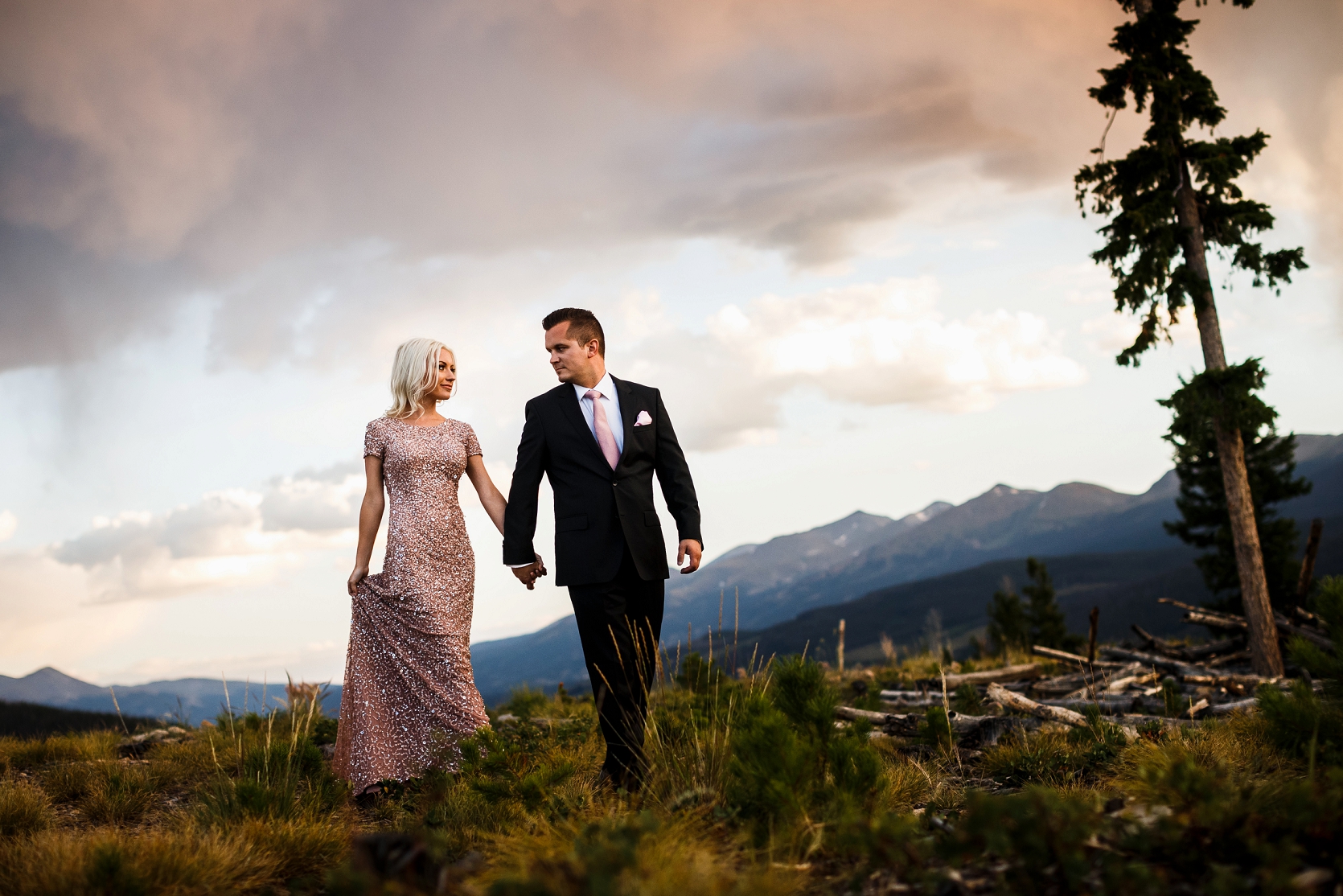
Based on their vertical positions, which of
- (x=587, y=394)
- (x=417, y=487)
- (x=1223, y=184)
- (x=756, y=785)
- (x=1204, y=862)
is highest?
(x=1223, y=184)

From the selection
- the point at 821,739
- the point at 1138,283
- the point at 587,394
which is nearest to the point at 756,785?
the point at 821,739

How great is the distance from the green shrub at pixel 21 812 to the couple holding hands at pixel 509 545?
56.9 inches

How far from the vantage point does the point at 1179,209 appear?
12.7 meters

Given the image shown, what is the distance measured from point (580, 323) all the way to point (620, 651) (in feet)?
5.89

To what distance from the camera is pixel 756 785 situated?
9.71 ft

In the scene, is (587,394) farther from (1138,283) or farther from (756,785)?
(1138,283)

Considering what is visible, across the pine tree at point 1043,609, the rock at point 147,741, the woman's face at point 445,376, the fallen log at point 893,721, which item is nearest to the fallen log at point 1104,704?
the fallen log at point 893,721

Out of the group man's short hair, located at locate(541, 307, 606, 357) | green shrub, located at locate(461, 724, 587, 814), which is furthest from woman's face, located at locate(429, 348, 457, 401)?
green shrub, located at locate(461, 724, 587, 814)

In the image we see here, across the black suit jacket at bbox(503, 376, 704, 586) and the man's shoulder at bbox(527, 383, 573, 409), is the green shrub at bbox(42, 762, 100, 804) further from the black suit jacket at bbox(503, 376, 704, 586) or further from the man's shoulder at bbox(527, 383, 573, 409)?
the man's shoulder at bbox(527, 383, 573, 409)

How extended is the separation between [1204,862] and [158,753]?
726 centimetres

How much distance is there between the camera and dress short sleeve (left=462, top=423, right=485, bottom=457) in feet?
18.0

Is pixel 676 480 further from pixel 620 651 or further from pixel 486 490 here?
pixel 486 490

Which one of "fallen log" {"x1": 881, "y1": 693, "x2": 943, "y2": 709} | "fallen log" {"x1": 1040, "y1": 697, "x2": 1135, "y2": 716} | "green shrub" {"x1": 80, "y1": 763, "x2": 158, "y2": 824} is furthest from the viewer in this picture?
"fallen log" {"x1": 881, "y1": 693, "x2": 943, "y2": 709}

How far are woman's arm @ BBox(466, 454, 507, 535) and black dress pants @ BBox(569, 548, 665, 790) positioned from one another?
47.0 inches
